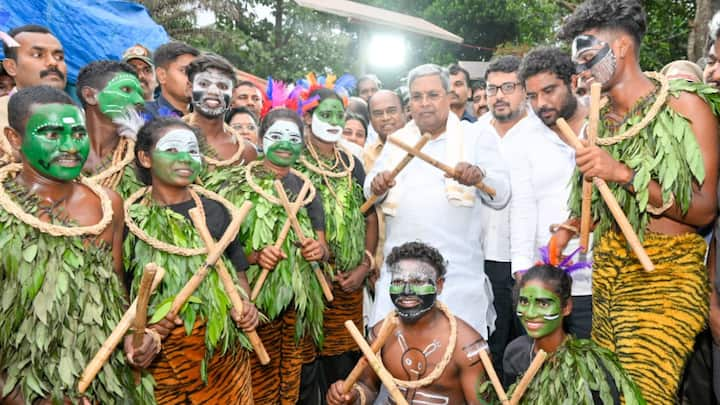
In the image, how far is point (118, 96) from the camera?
3.84m

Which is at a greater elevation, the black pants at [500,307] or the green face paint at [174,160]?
the green face paint at [174,160]

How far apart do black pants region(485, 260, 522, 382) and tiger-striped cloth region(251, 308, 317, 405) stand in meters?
1.55

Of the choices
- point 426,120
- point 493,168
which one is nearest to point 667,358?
point 493,168

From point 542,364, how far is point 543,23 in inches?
585

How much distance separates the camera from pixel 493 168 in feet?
14.3

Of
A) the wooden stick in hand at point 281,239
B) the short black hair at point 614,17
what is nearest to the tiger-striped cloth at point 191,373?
the wooden stick in hand at point 281,239

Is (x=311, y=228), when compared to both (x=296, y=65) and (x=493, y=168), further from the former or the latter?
(x=296, y=65)

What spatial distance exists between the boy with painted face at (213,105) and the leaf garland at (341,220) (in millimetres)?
564

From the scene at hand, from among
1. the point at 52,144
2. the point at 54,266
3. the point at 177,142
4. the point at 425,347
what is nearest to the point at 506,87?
the point at 425,347

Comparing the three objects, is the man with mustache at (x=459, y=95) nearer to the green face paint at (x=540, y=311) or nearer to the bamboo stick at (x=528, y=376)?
the green face paint at (x=540, y=311)

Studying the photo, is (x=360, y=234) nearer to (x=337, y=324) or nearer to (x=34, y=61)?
(x=337, y=324)

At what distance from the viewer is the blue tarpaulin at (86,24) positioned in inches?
293

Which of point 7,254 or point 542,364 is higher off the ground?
point 7,254

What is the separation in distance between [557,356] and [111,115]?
2.74m
